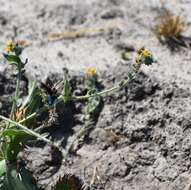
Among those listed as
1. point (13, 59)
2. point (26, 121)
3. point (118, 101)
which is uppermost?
point (13, 59)

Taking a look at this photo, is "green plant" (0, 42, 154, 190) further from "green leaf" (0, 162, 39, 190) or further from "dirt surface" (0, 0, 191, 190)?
"dirt surface" (0, 0, 191, 190)

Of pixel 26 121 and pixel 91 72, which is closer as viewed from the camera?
pixel 26 121

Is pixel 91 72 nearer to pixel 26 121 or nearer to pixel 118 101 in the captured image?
pixel 118 101

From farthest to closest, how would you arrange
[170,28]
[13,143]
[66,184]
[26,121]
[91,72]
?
[170,28] → [91,72] → [26,121] → [13,143] → [66,184]

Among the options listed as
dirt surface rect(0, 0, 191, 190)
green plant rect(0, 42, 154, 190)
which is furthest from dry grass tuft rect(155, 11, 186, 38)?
green plant rect(0, 42, 154, 190)

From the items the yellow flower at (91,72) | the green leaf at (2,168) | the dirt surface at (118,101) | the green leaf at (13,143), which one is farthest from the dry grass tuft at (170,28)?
the green leaf at (2,168)

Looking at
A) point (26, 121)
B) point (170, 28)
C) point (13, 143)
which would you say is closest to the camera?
point (13, 143)

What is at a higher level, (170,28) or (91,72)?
(91,72)

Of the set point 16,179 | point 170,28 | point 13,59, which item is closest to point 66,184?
point 16,179

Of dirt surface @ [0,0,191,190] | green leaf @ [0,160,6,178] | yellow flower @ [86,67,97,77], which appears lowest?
dirt surface @ [0,0,191,190]
